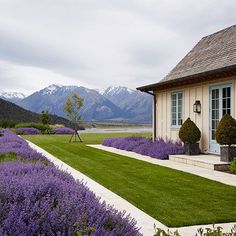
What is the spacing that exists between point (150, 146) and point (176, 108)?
70.0 inches

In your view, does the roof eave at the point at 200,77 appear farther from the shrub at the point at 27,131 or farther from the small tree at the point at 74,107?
the shrub at the point at 27,131

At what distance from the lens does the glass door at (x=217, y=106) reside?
12128mm

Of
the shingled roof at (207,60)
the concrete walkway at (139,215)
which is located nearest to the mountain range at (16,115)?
the shingled roof at (207,60)

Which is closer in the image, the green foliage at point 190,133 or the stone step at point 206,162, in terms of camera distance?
the stone step at point 206,162

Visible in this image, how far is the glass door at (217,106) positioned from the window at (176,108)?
2.31m

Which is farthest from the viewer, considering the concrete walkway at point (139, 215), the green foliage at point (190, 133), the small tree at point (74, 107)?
the small tree at point (74, 107)

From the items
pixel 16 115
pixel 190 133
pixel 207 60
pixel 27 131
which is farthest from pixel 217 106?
pixel 16 115

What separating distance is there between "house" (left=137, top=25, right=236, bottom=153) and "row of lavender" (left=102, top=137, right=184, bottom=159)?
693mm

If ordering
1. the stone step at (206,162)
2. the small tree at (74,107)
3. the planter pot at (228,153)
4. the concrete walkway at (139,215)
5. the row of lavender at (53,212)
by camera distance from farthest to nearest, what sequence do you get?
the small tree at (74,107), the planter pot at (228,153), the stone step at (206,162), the concrete walkway at (139,215), the row of lavender at (53,212)

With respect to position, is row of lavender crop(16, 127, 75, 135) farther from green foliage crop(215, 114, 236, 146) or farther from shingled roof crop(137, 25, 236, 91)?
green foliage crop(215, 114, 236, 146)

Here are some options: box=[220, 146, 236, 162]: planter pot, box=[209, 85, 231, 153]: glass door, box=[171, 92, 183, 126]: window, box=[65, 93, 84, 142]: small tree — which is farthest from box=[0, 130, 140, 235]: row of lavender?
box=[65, 93, 84, 142]: small tree

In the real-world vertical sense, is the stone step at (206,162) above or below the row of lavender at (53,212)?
below

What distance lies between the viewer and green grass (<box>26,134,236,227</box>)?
5836mm

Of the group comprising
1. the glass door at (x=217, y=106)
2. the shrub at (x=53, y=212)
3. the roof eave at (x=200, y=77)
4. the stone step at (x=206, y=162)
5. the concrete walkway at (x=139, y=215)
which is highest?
the roof eave at (x=200, y=77)
